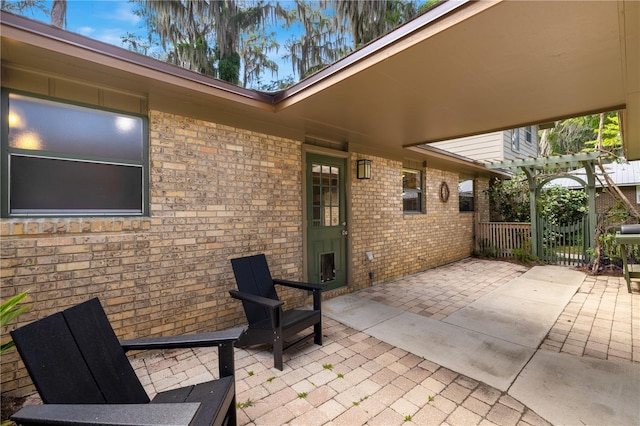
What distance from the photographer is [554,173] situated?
7957 millimetres

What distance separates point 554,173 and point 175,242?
950 cm

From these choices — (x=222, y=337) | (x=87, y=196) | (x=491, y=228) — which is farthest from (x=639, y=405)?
(x=491, y=228)

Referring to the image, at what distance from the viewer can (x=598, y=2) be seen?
5.64 ft

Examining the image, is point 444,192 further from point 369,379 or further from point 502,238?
point 369,379

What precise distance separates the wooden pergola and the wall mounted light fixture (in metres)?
4.95

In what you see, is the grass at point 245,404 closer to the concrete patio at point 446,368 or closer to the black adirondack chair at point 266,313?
the concrete patio at point 446,368

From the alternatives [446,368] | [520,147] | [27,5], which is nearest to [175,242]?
[446,368]

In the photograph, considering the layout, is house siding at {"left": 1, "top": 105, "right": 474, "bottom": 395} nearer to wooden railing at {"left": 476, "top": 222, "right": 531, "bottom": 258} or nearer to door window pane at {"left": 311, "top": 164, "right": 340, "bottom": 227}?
door window pane at {"left": 311, "top": 164, "right": 340, "bottom": 227}

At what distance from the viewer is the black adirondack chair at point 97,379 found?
3.76 feet

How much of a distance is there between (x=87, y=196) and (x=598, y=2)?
421 cm

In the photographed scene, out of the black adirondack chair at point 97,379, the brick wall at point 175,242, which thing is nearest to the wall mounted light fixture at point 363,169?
the brick wall at point 175,242

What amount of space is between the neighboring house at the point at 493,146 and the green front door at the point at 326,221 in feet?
18.3

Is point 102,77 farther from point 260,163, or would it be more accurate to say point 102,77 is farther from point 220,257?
point 220,257

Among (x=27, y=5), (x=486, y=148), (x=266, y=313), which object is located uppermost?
(x=27, y=5)
